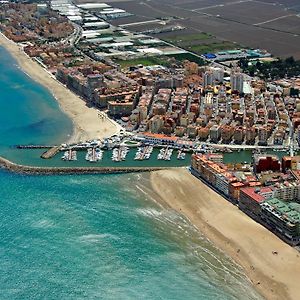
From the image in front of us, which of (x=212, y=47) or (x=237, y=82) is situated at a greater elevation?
(x=237, y=82)

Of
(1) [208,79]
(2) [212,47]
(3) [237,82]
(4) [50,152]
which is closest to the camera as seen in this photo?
(4) [50,152]

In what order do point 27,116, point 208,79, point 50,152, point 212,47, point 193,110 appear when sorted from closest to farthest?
point 50,152
point 193,110
point 27,116
point 208,79
point 212,47

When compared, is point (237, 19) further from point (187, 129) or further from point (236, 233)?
point (236, 233)

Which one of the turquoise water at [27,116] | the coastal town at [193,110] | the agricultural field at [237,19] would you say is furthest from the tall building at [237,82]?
the turquoise water at [27,116]

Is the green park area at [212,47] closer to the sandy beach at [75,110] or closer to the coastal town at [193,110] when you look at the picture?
the coastal town at [193,110]

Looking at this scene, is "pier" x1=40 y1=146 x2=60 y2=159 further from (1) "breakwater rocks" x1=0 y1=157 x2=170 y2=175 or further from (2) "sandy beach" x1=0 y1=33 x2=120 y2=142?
(1) "breakwater rocks" x1=0 y1=157 x2=170 y2=175

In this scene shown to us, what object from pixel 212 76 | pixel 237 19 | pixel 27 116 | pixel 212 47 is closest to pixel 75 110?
pixel 27 116

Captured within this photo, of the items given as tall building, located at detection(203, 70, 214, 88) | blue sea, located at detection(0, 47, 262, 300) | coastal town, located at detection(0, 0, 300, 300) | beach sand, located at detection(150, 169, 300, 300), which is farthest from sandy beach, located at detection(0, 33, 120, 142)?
tall building, located at detection(203, 70, 214, 88)
